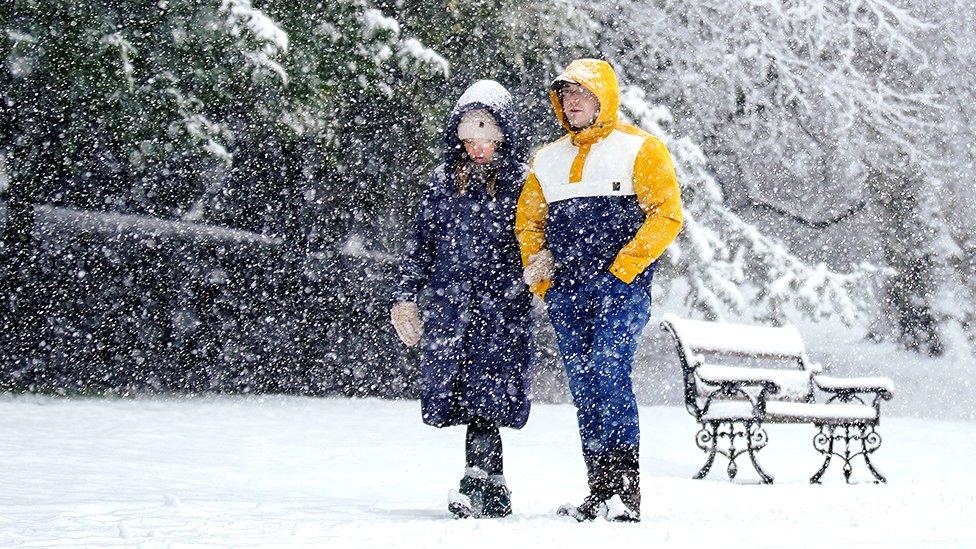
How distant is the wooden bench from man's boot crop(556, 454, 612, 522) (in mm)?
3288

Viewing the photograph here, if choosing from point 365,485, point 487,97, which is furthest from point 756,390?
point 487,97

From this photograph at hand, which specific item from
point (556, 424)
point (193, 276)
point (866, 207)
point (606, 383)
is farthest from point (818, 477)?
point (866, 207)

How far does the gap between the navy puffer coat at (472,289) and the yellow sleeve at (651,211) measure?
18.9 inches

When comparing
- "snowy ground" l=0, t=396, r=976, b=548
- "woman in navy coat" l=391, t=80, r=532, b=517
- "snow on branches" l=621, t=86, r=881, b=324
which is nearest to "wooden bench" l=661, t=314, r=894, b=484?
"snowy ground" l=0, t=396, r=976, b=548

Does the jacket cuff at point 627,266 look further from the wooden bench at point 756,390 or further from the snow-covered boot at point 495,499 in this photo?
the wooden bench at point 756,390

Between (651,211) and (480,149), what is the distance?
2.41 ft

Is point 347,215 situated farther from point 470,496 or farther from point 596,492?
point 596,492

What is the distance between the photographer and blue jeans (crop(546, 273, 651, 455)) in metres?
4.90

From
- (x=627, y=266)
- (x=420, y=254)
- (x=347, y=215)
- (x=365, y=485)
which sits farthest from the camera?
(x=347, y=215)

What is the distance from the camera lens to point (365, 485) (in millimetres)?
6727

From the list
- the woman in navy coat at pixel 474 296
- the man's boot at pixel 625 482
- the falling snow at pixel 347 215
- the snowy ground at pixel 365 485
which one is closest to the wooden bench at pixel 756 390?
the falling snow at pixel 347 215

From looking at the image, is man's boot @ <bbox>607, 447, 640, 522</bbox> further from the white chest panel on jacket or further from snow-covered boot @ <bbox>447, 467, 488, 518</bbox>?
the white chest panel on jacket

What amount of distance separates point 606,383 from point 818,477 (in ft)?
13.0

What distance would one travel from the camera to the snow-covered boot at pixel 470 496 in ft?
16.0
